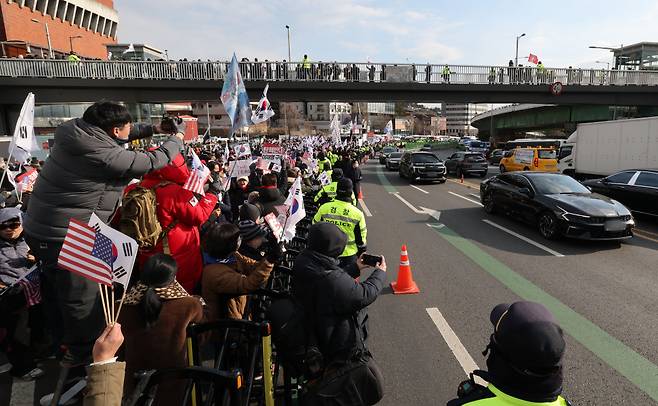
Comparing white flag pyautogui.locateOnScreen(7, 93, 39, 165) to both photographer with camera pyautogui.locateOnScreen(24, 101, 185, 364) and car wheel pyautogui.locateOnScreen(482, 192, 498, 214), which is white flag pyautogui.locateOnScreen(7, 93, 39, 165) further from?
car wheel pyautogui.locateOnScreen(482, 192, 498, 214)

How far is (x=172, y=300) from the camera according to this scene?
8.70 ft

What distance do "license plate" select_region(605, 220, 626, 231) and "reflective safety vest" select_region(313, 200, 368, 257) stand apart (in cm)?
600

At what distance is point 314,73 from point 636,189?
17.1m

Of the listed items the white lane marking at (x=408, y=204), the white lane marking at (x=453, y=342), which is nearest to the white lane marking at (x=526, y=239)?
the white lane marking at (x=408, y=204)

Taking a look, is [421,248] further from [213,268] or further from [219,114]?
[219,114]

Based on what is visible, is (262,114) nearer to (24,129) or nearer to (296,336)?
(24,129)

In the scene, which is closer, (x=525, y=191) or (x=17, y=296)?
(x=17, y=296)

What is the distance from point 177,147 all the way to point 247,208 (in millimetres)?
1395

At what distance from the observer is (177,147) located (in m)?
3.43

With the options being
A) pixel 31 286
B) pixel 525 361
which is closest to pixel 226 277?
pixel 31 286

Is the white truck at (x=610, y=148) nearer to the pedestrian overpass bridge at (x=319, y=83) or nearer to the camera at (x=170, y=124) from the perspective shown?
the pedestrian overpass bridge at (x=319, y=83)

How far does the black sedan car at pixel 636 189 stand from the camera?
10.1 meters

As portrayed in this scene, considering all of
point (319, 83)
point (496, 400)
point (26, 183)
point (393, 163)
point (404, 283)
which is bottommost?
point (404, 283)

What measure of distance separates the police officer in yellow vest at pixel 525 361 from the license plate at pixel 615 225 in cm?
799
